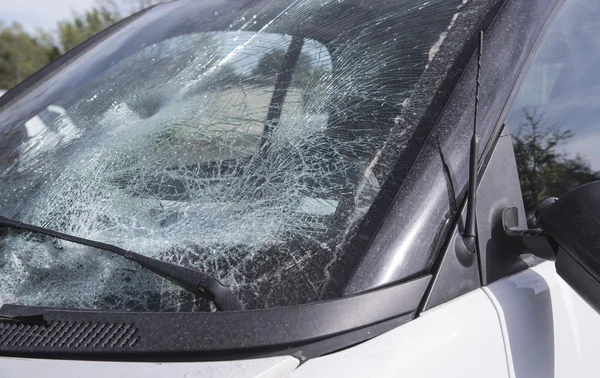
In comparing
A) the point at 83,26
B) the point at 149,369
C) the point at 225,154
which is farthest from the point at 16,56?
the point at 149,369

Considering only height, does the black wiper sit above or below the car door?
above

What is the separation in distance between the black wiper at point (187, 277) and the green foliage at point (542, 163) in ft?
2.35

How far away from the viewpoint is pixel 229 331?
109 centimetres

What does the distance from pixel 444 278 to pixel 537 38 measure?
62cm

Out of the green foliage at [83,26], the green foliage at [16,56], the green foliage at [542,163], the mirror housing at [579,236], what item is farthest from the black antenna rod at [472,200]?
the green foliage at [16,56]

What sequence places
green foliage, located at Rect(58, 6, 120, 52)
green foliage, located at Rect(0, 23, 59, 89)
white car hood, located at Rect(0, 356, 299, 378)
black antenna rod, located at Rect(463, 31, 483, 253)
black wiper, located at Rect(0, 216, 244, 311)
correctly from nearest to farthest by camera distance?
white car hood, located at Rect(0, 356, 299, 378) < black wiper, located at Rect(0, 216, 244, 311) < black antenna rod, located at Rect(463, 31, 483, 253) < green foliage, located at Rect(58, 6, 120, 52) < green foliage, located at Rect(0, 23, 59, 89)

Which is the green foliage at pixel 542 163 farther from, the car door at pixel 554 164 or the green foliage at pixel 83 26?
the green foliage at pixel 83 26

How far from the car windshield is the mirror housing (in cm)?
33

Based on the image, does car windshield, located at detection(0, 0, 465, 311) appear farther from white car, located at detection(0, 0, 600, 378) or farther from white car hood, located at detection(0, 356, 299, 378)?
white car hood, located at detection(0, 356, 299, 378)

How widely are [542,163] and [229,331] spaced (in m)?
0.88

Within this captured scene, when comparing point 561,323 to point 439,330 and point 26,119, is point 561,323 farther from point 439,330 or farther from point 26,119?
point 26,119

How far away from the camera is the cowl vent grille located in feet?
3.68

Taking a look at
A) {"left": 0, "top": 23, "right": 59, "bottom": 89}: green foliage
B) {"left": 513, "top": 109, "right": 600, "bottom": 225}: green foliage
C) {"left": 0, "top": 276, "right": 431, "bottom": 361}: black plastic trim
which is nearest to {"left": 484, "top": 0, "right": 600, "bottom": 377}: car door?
{"left": 513, "top": 109, "right": 600, "bottom": 225}: green foliage

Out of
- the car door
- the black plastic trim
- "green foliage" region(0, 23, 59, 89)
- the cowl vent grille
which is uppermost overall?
the cowl vent grille
